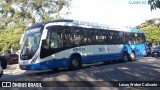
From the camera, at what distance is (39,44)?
1605 centimetres

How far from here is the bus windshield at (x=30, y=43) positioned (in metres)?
16.2

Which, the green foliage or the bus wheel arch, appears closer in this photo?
the bus wheel arch

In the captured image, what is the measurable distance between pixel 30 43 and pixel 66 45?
211 centimetres

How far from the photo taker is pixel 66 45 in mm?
17344

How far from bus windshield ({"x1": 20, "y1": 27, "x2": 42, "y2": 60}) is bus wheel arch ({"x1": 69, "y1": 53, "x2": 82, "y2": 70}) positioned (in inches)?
97.7

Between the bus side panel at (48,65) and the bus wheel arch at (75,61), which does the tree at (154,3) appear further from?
the bus wheel arch at (75,61)

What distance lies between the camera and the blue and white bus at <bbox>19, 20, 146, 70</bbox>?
16.1 metres

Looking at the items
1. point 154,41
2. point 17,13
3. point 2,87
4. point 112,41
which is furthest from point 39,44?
point 154,41

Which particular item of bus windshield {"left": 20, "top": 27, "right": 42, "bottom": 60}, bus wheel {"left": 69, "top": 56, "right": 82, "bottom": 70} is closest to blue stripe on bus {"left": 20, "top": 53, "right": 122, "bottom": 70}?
bus wheel {"left": 69, "top": 56, "right": 82, "bottom": 70}

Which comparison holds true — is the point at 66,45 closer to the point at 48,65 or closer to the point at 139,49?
the point at 48,65

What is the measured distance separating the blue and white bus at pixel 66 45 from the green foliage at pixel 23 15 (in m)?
24.1

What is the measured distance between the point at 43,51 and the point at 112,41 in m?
8.08

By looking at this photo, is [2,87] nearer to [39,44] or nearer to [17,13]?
[39,44]

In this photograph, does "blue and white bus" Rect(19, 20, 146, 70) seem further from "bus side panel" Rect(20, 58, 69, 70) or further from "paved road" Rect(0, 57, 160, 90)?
"paved road" Rect(0, 57, 160, 90)
